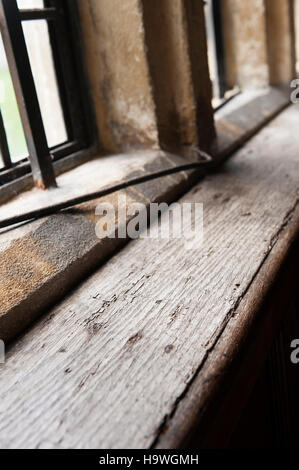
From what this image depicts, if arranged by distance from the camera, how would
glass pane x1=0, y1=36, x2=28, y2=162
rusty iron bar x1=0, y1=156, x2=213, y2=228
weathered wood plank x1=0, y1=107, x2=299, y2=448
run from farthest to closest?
glass pane x1=0, y1=36, x2=28, y2=162, rusty iron bar x1=0, y1=156, x2=213, y2=228, weathered wood plank x1=0, y1=107, x2=299, y2=448

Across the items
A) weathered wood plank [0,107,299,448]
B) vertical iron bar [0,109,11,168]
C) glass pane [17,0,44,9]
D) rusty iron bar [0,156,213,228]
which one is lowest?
weathered wood plank [0,107,299,448]

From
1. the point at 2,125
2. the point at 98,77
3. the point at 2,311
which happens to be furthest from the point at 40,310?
the point at 98,77

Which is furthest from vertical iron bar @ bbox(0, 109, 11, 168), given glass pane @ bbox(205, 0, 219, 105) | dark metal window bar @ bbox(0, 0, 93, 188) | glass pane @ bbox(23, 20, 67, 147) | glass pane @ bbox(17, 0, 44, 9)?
glass pane @ bbox(205, 0, 219, 105)

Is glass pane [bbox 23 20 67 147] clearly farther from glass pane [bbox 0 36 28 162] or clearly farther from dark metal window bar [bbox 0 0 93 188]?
glass pane [bbox 0 36 28 162]

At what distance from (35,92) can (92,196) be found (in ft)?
0.94

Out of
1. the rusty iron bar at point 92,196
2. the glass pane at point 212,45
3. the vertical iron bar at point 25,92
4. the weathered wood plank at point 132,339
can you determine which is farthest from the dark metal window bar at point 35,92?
the glass pane at point 212,45

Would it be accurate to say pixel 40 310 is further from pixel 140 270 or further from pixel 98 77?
pixel 98 77

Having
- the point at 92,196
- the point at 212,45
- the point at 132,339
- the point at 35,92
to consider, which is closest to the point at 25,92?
the point at 35,92

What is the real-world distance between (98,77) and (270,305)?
91 cm

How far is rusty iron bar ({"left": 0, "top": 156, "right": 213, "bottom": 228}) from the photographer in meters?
0.93

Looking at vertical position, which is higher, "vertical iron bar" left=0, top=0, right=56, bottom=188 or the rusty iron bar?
"vertical iron bar" left=0, top=0, right=56, bottom=188

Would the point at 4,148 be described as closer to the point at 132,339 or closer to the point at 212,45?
the point at 132,339

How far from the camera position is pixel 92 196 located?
1.06m

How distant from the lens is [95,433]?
0.54 metres
